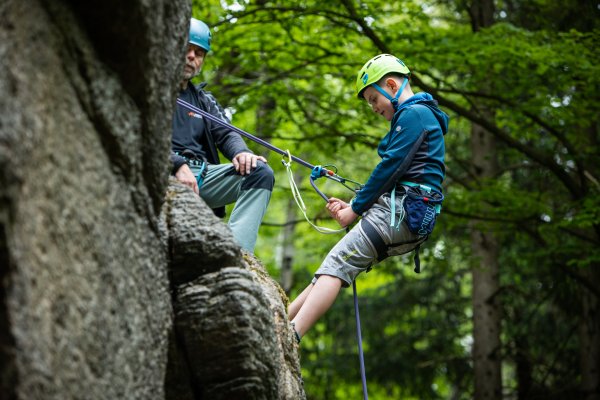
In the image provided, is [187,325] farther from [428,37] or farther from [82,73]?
[428,37]

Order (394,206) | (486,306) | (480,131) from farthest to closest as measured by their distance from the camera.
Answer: (480,131) < (486,306) < (394,206)

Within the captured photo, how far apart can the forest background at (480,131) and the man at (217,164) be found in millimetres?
4191

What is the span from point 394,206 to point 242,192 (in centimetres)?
111

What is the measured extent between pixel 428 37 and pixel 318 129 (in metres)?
3.19

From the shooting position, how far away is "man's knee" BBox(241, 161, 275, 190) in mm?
5543

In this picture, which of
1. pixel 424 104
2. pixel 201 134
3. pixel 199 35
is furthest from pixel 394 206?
pixel 199 35

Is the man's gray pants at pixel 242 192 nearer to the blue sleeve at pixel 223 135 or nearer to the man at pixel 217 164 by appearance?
the man at pixel 217 164

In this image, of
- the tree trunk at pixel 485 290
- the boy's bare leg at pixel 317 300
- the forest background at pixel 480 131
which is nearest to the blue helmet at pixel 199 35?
the boy's bare leg at pixel 317 300

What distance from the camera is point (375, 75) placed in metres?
5.74

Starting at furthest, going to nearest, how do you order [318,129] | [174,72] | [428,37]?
[318,129], [428,37], [174,72]

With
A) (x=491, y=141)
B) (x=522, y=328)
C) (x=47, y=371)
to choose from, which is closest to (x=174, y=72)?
(x=47, y=371)

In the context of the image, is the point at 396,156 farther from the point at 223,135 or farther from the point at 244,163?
the point at 223,135

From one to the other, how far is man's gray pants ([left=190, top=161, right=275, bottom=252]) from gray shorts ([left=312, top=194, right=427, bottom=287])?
0.60m

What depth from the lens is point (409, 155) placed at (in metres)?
5.48
